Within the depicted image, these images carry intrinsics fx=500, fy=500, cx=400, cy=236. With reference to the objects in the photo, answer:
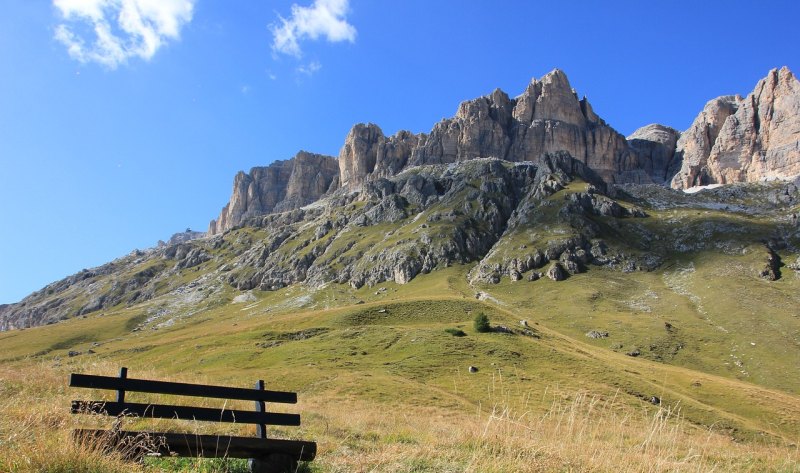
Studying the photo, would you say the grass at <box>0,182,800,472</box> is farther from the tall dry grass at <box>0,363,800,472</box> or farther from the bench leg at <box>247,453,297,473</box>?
the bench leg at <box>247,453,297,473</box>

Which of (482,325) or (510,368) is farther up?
(482,325)

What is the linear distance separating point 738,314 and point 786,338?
51.7ft

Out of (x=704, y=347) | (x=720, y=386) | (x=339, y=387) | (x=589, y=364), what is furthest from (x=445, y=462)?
(x=704, y=347)

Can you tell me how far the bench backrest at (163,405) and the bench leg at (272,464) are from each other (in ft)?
2.35

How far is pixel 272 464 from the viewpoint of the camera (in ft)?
32.8

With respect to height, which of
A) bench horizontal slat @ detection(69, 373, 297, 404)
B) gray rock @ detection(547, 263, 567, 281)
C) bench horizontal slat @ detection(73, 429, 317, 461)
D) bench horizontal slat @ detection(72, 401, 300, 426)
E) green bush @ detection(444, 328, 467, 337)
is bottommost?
green bush @ detection(444, 328, 467, 337)

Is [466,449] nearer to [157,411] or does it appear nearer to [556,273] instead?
[157,411]

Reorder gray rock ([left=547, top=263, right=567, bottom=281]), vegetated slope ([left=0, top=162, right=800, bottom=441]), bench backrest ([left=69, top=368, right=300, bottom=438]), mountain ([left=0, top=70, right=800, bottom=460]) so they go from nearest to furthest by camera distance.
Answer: bench backrest ([left=69, top=368, right=300, bottom=438]) → mountain ([left=0, top=70, right=800, bottom=460]) → vegetated slope ([left=0, top=162, right=800, bottom=441]) → gray rock ([left=547, top=263, right=567, bottom=281])

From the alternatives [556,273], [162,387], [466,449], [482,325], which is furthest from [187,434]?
[556,273]

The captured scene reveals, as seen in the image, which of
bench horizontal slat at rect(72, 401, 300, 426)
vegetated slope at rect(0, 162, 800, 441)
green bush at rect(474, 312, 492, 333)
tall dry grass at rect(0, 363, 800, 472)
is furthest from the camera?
green bush at rect(474, 312, 492, 333)

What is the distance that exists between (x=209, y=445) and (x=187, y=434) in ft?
1.51

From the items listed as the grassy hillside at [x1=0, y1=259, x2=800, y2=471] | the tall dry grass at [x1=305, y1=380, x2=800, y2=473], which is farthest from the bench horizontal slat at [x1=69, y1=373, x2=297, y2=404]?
the tall dry grass at [x1=305, y1=380, x2=800, y2=473]

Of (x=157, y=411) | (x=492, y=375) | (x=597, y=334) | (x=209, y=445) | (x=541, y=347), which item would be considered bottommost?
(x=597, y=334)

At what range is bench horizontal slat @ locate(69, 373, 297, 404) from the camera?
9.12 metres
